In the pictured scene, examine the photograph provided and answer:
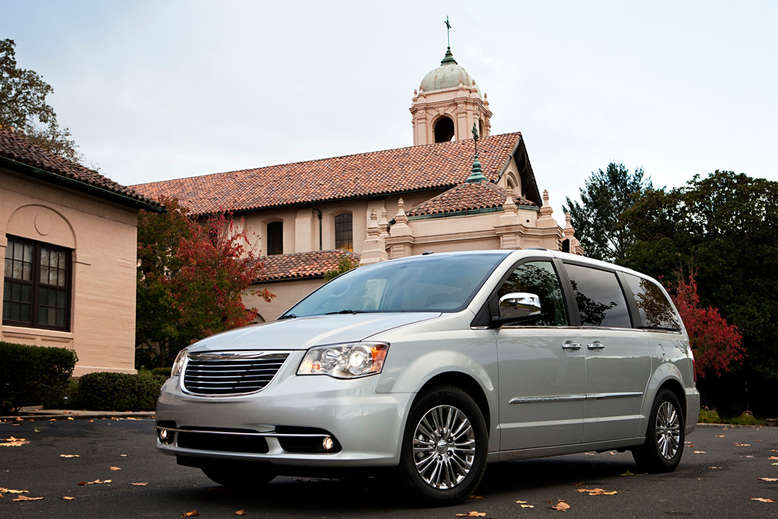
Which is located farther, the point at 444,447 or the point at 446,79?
the point at 446,79

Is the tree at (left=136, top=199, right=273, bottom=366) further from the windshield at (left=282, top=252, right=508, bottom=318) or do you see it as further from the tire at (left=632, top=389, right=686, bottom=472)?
the windshield at (left=282, top=252, right=508, bottom=318)

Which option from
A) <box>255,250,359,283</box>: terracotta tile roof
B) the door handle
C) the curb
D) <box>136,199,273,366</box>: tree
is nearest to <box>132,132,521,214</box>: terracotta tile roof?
<box>255,250,359,283</box>: terracotta tile roof

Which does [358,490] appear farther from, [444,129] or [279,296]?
[444,129]

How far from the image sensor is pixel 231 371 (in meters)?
5.90

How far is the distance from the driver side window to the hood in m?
0.99

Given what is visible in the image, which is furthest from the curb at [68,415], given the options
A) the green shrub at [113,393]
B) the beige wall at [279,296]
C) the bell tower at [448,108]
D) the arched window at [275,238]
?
the bell tower at [448,108]

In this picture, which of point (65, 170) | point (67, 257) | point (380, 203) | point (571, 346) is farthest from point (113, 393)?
point (380, 203)

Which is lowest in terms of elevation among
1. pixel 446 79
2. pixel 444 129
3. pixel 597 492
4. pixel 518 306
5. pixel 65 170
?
pixel 597 492

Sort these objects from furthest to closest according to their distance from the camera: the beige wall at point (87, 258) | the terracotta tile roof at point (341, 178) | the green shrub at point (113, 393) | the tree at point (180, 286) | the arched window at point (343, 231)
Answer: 1. the arched window at point (343, 231)
2. the terracotta tile roof at point (341, 178)
3. the tree at point (180, 286)
4. the beige wall at point (87, 258)
5. the green shrub at point (113, 393)

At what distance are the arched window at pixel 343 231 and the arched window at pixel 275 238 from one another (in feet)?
10.8

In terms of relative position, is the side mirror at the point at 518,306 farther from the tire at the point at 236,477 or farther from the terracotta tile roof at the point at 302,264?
the terracotta tile roof at the point at 302,264

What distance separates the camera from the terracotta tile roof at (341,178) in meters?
42.6

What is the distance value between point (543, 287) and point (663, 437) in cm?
226

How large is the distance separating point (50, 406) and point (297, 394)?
13838 millimetres
